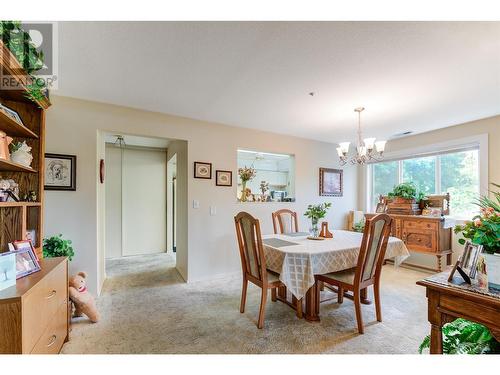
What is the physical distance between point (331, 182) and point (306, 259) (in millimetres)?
3099

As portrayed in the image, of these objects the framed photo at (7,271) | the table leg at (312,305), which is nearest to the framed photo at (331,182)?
the table leg at (312,305)

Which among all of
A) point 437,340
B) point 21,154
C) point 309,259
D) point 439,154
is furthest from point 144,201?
point 439,154

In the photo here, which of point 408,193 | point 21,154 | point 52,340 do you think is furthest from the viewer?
point 408,193

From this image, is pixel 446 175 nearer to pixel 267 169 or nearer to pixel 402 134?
pixel 402 134

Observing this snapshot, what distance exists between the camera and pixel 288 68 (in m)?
2.00

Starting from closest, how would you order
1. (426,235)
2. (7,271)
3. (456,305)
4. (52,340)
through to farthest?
(456,305) → (7,271) → (52,340) → (426,235)

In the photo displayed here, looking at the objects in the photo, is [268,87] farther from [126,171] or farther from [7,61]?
[126,171]

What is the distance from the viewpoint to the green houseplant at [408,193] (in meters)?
3.96

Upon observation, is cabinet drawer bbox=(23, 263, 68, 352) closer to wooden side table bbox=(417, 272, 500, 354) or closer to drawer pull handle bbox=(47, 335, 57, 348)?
drawer pull handle bbox=(47, 335, 57, 348)

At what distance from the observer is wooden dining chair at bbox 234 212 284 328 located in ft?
6.78

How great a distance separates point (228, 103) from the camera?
2.79 meters

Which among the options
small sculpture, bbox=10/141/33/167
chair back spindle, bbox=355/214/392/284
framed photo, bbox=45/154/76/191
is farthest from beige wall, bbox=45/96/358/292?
chair back spindle, bbox=355/214/392/284
